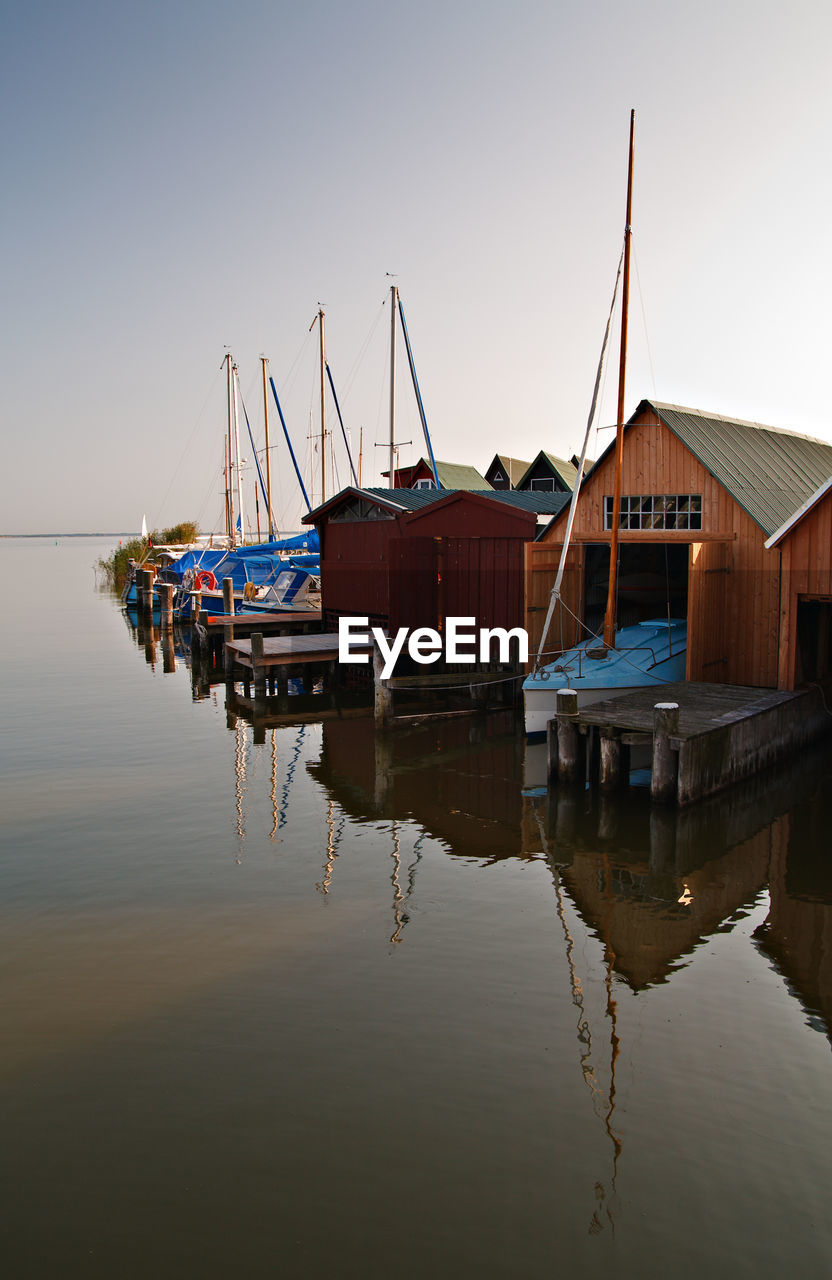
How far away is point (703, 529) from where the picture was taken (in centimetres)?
2019

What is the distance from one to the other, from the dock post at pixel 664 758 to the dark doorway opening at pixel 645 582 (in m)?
10.3

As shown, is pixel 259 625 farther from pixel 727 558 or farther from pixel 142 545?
pixel 142 545

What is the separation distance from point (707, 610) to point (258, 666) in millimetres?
12724

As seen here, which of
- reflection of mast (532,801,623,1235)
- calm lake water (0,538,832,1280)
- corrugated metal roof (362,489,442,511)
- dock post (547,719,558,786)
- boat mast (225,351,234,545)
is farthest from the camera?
boat mast (225,351,234,545)

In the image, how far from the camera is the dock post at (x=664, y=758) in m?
14.3

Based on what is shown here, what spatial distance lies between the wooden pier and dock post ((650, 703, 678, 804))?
16mm

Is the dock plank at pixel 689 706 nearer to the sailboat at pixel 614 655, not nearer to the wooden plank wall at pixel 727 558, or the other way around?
the sailboat at pixel 614 655

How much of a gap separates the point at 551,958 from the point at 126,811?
848 cm

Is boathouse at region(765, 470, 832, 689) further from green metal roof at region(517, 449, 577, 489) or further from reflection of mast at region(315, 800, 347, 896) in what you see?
green metal roof at region(517, 449, 577, 489)

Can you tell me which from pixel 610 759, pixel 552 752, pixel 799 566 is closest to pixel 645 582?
pixel 799 566

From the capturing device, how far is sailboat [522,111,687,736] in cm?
1845

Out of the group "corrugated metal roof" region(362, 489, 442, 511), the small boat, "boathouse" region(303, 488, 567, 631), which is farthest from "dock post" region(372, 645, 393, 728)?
"corrugated metal roof" region(362, 489, 442, 511)

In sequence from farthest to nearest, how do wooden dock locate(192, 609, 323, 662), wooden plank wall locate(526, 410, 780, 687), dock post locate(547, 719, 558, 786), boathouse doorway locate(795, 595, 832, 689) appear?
wooden dock locate(192, 609, 323, 662) < boathouse doorway locate(795, 595, 832, 689) < wooden plank wall locate(526, 410, 780, 687) < dock post locate(547, 719, 558, 786)

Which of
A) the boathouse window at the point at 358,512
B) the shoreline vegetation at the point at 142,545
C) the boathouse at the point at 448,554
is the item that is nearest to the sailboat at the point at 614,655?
the boathouse at the point at 448,554
